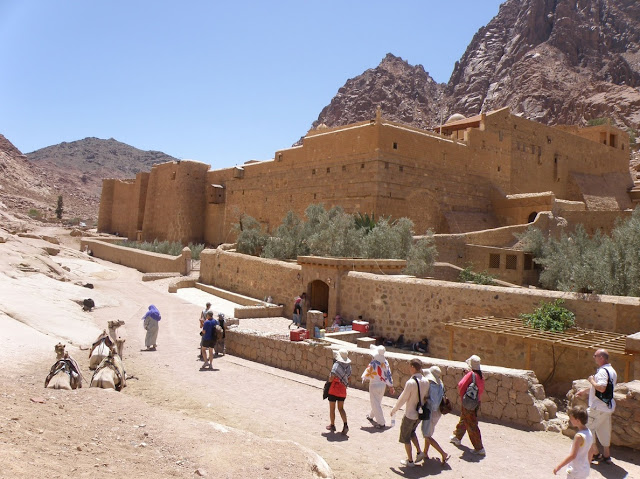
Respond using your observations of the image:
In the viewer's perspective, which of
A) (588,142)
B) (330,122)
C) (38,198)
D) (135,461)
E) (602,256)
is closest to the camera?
(135,461)

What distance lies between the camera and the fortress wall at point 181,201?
1234 inches

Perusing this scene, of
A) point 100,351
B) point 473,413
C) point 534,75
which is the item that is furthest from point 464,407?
point 534,75

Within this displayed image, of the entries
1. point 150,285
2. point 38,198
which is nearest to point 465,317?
point 150,285

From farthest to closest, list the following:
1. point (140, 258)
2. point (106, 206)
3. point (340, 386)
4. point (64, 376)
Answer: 1. point (106, 206)
2. point (140, 258)
3. point (64, 376)
4. point (340, 386)

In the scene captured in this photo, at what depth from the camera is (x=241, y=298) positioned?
1653cm

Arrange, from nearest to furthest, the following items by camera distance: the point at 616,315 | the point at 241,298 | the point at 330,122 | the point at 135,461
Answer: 1. the point at 135,461
2. the point at 616,315
3. the point at 241,298
4. the point at 330,122

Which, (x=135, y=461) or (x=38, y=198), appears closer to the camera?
(x=135, y=461)

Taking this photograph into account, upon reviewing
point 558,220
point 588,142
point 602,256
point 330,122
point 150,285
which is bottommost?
point 150,285

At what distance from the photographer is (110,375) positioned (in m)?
7.04

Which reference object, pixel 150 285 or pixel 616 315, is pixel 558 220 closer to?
pixel 616 315

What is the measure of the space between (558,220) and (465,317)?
12641 millimetres

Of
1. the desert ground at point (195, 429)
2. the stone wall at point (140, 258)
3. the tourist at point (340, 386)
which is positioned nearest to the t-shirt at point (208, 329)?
the desert ground at point (195, 429)

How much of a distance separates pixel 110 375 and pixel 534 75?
62.5m

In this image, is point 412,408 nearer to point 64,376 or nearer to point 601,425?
point 601,425
